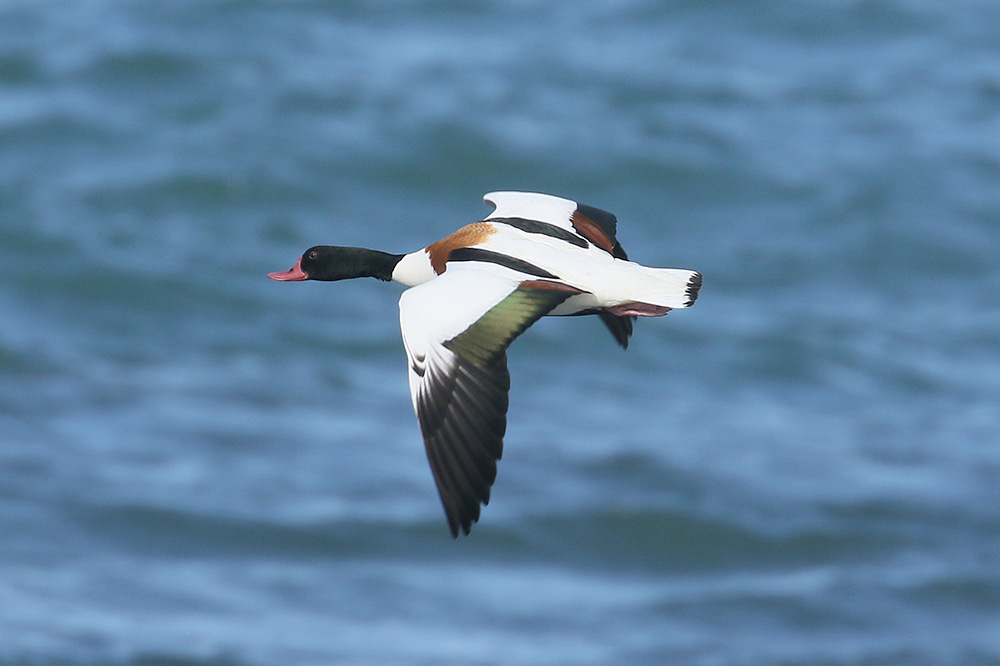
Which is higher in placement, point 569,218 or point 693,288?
point 569,218

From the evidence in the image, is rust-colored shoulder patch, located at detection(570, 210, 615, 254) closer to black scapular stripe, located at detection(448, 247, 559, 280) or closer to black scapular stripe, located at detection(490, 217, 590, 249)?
black scapular stripe, located at detection(490, 217, 590, 249)

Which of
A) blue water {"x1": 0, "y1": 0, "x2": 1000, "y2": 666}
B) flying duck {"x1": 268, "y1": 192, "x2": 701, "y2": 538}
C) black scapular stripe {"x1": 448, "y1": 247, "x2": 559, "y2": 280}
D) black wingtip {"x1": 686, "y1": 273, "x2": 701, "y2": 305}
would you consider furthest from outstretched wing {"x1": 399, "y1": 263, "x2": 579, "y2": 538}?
blue water {"x1": 0, "y1": 0, "x2": 1000, "y2": 666}

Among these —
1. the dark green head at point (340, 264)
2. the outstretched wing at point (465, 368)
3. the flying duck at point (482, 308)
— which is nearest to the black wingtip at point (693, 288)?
the flying duck at point (482, 308)

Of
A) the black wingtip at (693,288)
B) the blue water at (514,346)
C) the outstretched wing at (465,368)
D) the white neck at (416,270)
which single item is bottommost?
the outstretched wing at (465,368)

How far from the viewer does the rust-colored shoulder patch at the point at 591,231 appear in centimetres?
753

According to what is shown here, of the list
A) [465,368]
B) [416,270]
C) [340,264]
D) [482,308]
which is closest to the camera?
[465,368]

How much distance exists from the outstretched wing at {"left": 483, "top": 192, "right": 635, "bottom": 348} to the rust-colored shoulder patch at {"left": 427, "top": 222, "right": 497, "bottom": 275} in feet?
1.24

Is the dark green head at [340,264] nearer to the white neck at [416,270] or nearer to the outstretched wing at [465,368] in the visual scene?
the white neck at [416,270]

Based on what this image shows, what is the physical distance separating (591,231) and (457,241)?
93 cm

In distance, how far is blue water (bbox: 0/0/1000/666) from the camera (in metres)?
16.9

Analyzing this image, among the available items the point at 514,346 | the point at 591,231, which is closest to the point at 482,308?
the point at 591,231

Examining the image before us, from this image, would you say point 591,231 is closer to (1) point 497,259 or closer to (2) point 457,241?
(2) point 457,241

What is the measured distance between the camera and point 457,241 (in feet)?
23.0

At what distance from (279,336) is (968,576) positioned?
1026 cm
